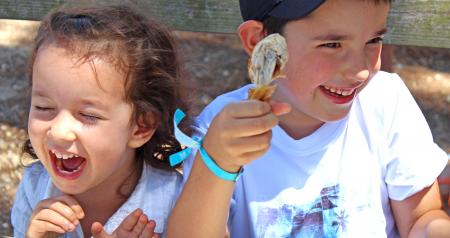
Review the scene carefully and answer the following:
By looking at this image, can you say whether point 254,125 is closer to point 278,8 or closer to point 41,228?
point 278,8

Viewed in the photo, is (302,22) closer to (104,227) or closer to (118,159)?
(118,159)

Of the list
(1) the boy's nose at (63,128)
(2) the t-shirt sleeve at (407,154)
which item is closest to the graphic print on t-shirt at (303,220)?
(2) the t-shirt sleeve at (407,154)

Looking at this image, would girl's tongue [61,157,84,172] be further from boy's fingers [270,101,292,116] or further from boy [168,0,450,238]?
boy's fingers [270,101,292,116]

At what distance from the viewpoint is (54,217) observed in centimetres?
158

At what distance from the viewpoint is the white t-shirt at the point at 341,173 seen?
5.57 feet

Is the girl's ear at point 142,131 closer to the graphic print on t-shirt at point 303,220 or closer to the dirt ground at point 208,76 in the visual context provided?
the graphic print on t-shirt at point 303,220

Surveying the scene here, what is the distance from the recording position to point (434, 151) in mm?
1771

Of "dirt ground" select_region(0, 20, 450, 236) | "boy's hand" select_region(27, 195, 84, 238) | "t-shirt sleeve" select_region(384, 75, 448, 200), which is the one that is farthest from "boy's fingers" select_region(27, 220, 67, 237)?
"dirt ground" select_region(0, 20, 450, 236)

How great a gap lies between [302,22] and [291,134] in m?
0.31

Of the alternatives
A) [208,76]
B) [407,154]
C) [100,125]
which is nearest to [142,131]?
[100,125]

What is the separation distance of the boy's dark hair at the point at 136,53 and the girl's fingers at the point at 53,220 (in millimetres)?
267

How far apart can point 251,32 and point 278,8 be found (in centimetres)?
12

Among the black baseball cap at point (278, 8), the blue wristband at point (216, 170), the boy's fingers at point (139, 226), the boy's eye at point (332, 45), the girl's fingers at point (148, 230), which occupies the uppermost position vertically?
the black baseball cap at point (278, 8)

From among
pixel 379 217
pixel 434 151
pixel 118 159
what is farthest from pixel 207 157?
pixel 434 151
